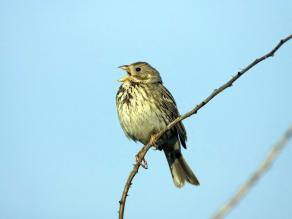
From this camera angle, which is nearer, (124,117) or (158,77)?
(124,117)

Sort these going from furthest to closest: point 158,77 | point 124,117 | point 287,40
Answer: point 158,77 < point 124,117 < point 287,40

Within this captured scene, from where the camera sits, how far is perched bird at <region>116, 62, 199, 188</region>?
743 cm

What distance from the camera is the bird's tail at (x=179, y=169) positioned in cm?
811

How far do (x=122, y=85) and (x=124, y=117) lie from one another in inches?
29.0

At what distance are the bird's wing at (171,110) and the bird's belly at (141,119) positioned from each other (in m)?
0.25

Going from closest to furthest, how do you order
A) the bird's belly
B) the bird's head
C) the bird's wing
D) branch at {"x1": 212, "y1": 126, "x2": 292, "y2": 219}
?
branch at {"x1": 212, "y1": 126, "x2": 292, "y2": 219} < the bird's belly < the bird's wing < the bird's head

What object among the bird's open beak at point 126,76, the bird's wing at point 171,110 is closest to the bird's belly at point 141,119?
the bird's wing at point 171,110

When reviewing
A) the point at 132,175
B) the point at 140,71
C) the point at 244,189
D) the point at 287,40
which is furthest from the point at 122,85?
the point at 244,189

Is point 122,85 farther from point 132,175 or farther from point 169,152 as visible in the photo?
point 132,175

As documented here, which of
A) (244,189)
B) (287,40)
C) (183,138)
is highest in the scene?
(183,138)

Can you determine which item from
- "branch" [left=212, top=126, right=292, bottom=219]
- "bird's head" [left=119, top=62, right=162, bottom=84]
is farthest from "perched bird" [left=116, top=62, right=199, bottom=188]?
"branch" [left=212, top=126, right=292, bottom=219]

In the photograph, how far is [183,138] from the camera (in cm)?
809

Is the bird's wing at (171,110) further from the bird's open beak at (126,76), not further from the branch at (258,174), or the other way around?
the branch at (258,174)

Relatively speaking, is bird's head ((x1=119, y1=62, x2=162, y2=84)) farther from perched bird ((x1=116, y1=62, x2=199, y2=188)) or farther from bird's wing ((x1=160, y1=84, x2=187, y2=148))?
bird's wing ((x1=160, y1=84, x2=187, y2=148))
